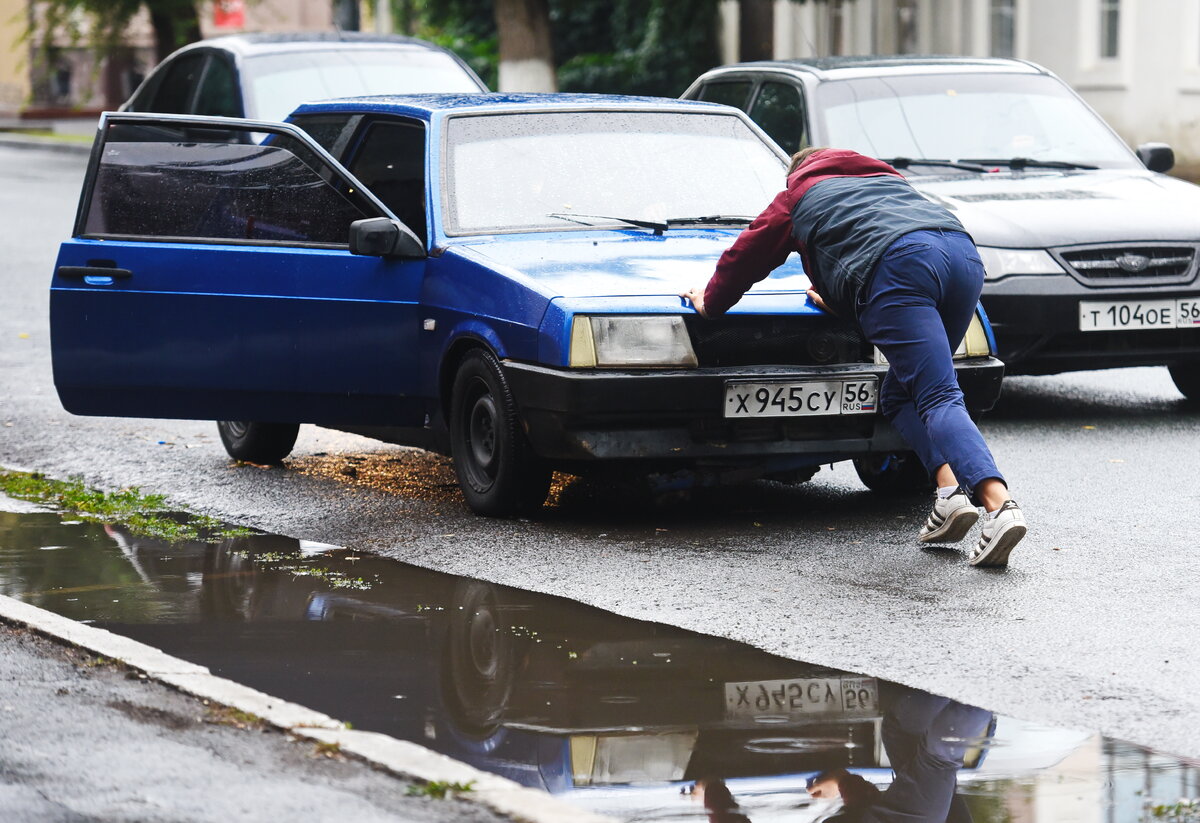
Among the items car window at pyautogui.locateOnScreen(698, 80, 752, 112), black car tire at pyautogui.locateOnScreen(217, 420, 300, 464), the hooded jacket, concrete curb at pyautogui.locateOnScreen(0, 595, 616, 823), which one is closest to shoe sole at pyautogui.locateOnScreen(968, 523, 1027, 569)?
the hooded jacket

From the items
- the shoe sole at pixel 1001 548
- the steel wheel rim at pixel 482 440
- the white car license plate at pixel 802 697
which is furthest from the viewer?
the steel wheel rim at pixel 482 440

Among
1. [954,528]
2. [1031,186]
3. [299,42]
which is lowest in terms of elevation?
[954,528]

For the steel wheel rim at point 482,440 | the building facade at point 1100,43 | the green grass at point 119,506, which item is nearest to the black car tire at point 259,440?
the green grass at point 119,506

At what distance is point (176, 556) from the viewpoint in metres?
6.81

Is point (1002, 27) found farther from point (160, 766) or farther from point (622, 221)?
point (160, 766)

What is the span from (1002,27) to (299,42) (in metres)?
19.3

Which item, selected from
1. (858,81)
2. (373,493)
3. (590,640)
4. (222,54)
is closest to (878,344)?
(590,640)

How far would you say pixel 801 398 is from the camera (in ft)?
22.7

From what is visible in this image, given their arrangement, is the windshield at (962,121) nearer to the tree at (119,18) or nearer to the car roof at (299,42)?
the car roof at (299,42)

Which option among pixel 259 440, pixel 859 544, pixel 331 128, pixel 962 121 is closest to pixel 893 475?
pixel 859 544

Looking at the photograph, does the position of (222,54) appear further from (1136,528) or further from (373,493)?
(1136,528)

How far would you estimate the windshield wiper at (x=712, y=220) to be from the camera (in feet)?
25.6

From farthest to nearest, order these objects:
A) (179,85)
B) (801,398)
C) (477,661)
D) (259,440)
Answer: (179,85) → (259,440) → (801,398) → (477,661)

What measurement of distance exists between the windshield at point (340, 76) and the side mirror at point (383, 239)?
5.90m
